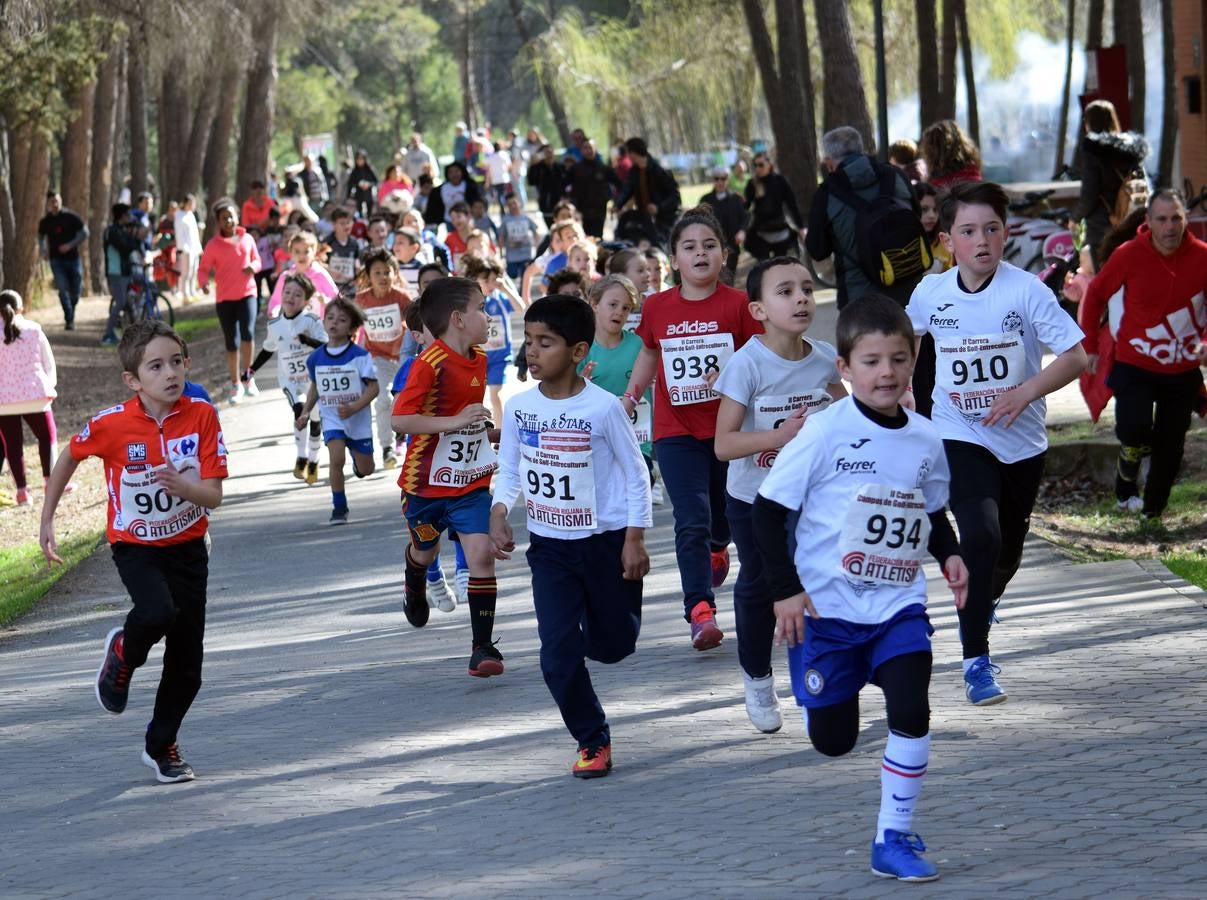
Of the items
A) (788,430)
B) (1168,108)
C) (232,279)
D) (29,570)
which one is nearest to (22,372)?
(29,570)

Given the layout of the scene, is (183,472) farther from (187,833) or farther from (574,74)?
(574,74)

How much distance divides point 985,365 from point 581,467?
5.04 ft

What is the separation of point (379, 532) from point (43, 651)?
10.3ft

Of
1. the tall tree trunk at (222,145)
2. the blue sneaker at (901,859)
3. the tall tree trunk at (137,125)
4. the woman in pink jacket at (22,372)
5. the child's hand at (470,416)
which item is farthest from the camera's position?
the tall tree trunk at (137,125)

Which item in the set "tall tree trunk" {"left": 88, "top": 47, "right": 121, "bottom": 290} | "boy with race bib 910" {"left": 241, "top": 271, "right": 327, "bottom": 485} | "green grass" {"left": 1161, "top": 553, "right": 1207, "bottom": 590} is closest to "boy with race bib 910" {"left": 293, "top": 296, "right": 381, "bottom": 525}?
"boy with race bib 910" {"left": 241, "top": 271, "right": 327, "bottom": 485}

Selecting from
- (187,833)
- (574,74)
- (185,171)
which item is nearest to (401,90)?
(574,74)

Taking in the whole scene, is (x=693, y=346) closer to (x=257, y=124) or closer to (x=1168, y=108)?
(x=1168, y=108)

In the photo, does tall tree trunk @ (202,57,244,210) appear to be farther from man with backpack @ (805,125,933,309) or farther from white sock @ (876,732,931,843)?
white sock @ (876,732,931,843)

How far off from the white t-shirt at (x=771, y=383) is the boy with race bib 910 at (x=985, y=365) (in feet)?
1.56

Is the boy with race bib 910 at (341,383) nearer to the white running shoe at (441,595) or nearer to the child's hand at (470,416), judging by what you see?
the white running shoe at (441,595)

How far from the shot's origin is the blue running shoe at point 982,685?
6934mm

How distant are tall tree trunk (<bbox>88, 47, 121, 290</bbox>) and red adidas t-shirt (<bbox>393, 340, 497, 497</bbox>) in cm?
3056

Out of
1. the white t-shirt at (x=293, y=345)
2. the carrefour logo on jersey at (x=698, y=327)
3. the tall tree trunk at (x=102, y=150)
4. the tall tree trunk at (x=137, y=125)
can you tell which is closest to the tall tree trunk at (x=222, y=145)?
the tall tree trunk at (x=137, y=125)

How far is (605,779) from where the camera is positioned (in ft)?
20.9
